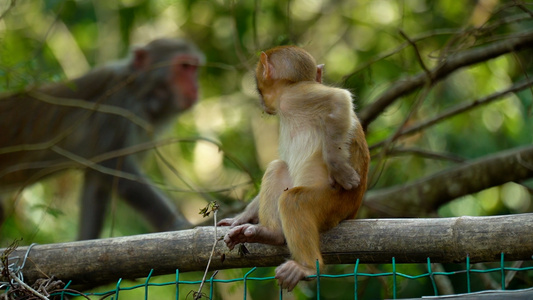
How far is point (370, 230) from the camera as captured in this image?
2926 millimetres

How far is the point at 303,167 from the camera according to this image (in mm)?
3514

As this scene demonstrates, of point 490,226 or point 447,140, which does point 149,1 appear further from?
point 490,226

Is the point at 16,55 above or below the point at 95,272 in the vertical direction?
above

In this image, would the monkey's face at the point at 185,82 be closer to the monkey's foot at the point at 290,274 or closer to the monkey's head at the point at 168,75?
the monkey's head at the point at 168,75

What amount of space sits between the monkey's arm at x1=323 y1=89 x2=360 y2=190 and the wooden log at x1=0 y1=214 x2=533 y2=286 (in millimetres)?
254

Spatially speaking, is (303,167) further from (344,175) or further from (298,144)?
(344,175)

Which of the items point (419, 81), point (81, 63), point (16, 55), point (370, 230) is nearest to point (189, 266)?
point (370, 230)

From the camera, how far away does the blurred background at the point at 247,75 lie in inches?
265

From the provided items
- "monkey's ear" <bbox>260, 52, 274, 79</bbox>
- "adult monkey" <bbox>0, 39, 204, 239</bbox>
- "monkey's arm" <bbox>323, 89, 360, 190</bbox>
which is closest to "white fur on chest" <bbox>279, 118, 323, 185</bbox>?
"monkey's arm" <bbox>323, 89, 360, 190</bbox>

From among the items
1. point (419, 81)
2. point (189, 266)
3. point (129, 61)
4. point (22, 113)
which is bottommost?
point (189, 266)

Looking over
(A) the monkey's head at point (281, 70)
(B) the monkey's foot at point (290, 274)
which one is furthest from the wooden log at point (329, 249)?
(A) the monkey's head at point (281, 70)

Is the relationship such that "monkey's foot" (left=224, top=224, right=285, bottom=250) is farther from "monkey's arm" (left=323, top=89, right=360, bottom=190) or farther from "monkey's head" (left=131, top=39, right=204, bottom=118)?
"monkey's head" (left=131, top=39, right=204, bottom=118)

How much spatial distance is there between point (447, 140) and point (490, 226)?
5017 millimetres

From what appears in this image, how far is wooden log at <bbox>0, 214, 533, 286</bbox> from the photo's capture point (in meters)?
2.67
